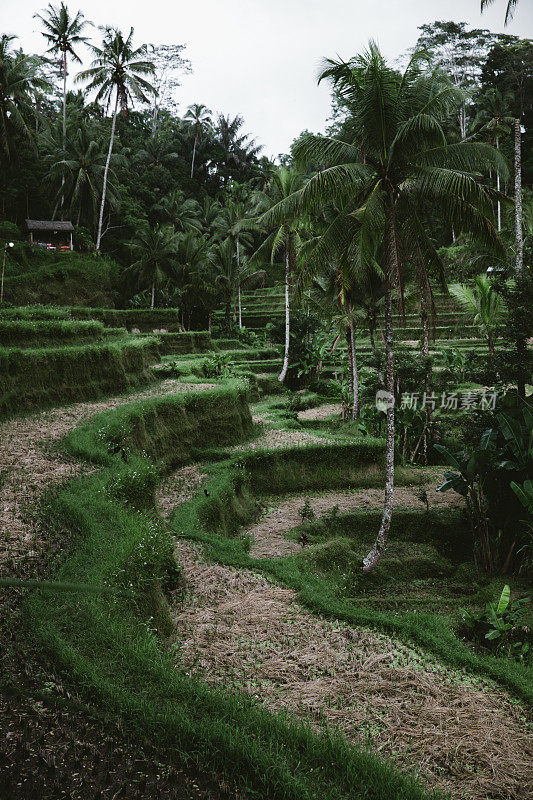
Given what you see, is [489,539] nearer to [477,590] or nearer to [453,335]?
[477,590]

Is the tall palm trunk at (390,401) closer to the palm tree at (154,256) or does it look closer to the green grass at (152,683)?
the green grass at (152,683)

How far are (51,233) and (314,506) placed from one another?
27.5 metres

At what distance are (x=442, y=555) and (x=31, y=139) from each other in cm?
3263

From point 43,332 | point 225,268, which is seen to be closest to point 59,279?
point 225,268

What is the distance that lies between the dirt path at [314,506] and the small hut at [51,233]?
80.6 feet

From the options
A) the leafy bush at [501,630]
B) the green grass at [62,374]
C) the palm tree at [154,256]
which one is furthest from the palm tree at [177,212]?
the leafy bush at [501,630]

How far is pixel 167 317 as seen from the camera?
94.8 feet

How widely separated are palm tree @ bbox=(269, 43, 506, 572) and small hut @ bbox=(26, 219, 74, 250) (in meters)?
25.5

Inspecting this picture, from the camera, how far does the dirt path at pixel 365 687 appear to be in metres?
3.62

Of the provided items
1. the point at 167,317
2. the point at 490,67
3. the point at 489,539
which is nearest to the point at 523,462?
the point at 489,539

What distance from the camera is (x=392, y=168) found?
7824 mm

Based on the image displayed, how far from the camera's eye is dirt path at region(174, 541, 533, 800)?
3.62 m

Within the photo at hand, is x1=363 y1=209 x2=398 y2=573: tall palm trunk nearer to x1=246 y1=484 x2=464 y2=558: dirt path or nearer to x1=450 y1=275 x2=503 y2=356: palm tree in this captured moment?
x1=246 y1=484 x2=464 y2=558: dirt path

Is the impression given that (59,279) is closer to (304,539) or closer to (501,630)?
(304,539)
